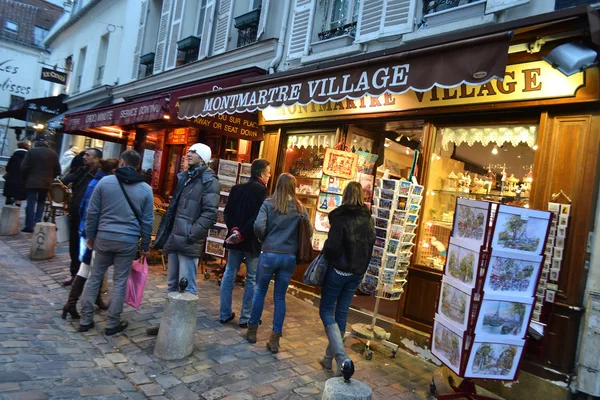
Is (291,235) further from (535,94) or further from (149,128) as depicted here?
(149,128)

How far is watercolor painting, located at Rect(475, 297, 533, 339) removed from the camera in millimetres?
3262

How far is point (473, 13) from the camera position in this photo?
4.89 meters

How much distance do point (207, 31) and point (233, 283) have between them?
24.5 feet

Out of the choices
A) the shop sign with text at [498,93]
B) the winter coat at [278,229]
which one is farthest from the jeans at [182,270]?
the shop sign with text at [498,93]

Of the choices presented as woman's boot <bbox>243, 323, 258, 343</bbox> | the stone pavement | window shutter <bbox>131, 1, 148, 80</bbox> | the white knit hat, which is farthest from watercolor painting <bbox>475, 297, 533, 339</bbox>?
window shutter <bbox>131, 1, 148, 80</bbox>

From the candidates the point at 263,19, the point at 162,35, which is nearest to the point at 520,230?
the point at 263,19

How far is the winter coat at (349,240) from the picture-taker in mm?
3729

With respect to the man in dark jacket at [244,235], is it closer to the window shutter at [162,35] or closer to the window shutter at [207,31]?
the window shutter at [207,31]

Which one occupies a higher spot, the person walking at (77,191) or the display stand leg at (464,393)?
the person walking at (77,191)

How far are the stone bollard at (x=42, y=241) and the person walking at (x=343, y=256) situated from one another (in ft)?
17.1

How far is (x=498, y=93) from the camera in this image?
4.38 m

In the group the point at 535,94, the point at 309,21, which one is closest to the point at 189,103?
the point at 309,21

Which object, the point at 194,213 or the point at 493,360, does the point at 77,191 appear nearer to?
the point at 194,213

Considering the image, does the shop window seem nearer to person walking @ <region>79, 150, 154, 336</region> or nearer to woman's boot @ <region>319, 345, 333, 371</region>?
woman's boot @ <region>319, 345, 333, 371</region>
